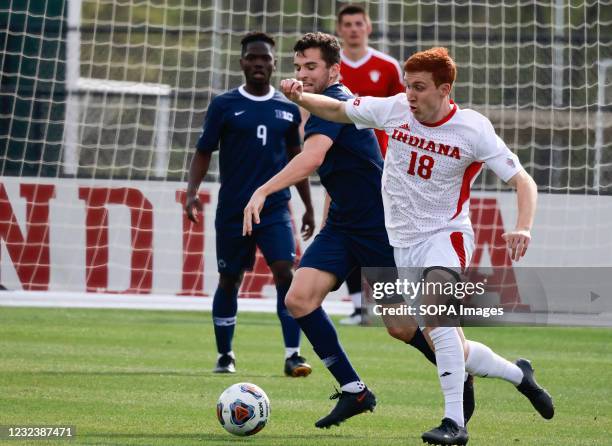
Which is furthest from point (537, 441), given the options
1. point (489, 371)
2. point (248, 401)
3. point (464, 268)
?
point (248, 401)

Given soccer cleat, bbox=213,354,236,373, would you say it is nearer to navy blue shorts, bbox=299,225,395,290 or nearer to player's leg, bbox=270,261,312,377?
player's leg, bbox=270,261,312,377

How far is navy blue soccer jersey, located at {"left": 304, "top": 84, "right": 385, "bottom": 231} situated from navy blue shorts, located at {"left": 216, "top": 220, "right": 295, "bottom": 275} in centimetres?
190

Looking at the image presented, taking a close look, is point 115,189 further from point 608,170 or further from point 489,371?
point 489,371

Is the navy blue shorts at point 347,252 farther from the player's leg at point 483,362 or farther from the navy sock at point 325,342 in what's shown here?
the player's leg at point 483,362

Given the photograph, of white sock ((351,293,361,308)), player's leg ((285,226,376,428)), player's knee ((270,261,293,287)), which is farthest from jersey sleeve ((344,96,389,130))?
white sock ((351,293,361,308))

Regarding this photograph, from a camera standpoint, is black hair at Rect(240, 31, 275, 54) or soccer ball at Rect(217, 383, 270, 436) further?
black hair at Rect(240, 31, 275, 54)

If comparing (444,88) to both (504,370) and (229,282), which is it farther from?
(229,282)

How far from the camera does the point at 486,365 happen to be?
20.0ft

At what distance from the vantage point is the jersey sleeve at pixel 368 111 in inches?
237

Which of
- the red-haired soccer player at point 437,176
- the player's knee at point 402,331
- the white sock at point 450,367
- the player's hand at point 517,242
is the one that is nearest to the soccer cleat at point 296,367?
the player's knee at point 402,331

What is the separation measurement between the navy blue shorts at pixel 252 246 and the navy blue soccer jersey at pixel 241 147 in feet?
0.31

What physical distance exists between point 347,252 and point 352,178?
1.32ft

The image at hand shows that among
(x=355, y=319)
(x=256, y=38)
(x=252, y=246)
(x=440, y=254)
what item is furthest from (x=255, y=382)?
(x=355, y=319)

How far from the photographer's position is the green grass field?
6078 mm
